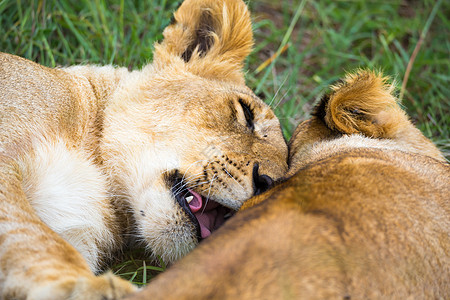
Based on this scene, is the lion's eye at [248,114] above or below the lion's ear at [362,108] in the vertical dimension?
below

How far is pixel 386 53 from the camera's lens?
4914 mm

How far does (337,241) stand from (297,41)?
12.7 ft

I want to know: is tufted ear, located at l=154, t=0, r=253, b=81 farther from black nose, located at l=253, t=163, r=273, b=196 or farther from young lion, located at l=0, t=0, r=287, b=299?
black nose, located at l=253, t=163, r=273, b=196

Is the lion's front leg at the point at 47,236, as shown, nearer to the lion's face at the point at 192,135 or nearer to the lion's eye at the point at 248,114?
the lion's face at the point at 192,135

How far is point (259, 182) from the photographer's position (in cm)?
243

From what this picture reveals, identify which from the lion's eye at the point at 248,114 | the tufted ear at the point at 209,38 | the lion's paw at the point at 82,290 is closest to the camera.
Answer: the lion's paw at the point at 82,290

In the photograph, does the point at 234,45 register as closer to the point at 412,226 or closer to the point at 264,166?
the point at 264,166

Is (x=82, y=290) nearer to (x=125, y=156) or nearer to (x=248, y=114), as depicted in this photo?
(x=125, y=156)

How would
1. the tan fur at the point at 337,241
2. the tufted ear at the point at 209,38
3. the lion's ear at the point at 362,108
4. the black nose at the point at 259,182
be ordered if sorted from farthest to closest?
the tufted ear at the point at 209,38 → the lion's ear at the point at 362,108 → the black nose at the point at 259,182 → the tan fur at the point at 337,241

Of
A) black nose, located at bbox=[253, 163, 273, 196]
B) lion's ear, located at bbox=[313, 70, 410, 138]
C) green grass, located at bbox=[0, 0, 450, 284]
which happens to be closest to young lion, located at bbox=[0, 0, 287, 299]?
black nose, located at bbox=[253, 163, 273, 196]

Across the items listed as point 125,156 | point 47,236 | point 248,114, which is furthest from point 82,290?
point 248,114

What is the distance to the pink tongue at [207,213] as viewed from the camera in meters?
2.53

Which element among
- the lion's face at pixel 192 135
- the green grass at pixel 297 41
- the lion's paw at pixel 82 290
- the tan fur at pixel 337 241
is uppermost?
the tan fur at pixel 337 241

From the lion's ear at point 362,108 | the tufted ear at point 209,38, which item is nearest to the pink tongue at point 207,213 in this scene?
the lion's ear at point 362,108
